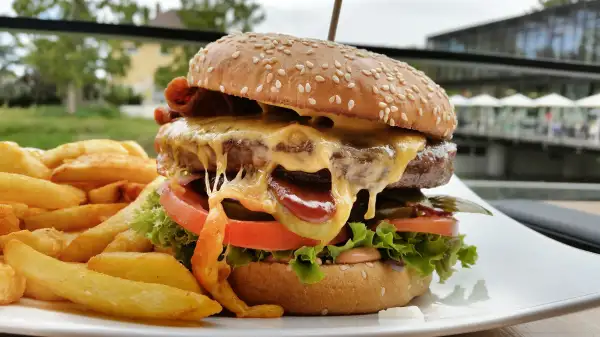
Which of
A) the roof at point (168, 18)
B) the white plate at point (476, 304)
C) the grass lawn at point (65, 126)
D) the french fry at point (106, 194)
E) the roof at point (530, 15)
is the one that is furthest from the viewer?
the roof at point (530, 15)

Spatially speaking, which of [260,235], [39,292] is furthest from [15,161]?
[260,235]

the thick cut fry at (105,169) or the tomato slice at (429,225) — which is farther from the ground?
the thick cut fry at (105,169)

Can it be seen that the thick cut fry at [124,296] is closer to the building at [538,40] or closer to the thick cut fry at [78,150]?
the thick cut fry at [78,150]

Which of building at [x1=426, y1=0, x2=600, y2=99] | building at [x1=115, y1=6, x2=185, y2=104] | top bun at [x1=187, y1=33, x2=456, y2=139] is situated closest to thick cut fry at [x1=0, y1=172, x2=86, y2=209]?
top bun at [x1=187, y1=33, x2=456, y2=139]

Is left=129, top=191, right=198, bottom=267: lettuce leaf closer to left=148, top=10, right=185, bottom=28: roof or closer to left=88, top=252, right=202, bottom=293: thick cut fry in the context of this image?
left=88, top=252, right=202, bottom=293: thick cut fry

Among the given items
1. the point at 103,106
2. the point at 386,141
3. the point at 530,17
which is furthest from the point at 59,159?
the point at 530,17

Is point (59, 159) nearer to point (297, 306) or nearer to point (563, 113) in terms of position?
point (297, 306)

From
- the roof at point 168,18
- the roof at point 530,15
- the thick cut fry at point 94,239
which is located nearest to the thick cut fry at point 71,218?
the thick cut fry at point 94,239
